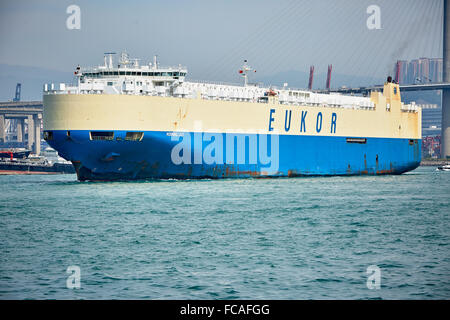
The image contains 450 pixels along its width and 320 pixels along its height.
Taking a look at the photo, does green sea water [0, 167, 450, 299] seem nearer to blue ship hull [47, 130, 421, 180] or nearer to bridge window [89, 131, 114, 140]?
bridge window [89, 131, 114, 140]

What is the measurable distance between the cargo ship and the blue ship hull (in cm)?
7

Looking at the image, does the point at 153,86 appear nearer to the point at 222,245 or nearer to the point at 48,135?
the point at 48,135

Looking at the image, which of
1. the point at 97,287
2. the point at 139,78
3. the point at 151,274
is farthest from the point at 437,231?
the point at 139,78

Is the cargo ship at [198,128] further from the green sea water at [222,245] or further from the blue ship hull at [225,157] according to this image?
the green sea water at [222,245]

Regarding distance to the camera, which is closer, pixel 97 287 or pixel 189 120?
pixel 97 287

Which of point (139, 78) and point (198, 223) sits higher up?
point (139, 78)

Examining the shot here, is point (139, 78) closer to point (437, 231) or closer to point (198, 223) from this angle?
point (198, 223)

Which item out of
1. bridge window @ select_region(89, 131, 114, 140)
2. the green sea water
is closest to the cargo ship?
bridge window @ select_region(89, 131, 114, 140)

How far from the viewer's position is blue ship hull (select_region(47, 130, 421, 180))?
141 feet

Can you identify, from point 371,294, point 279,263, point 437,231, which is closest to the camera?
point 371,294

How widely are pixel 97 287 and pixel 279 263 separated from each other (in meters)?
5.36

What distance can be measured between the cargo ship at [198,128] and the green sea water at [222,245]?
17.4ft

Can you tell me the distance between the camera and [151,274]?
724 inches

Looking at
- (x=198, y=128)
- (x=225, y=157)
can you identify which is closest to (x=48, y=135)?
(x=198, y=128)
